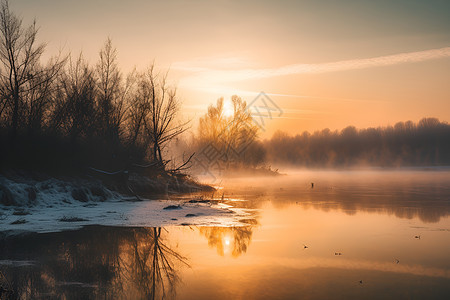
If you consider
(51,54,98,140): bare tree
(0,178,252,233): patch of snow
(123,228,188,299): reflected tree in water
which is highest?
(51,54,98,140): bare tree

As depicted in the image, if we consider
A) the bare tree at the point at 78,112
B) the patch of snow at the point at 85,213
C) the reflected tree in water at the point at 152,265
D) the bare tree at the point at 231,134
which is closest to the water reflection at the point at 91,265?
the reflected tree in water at the point at 152,265

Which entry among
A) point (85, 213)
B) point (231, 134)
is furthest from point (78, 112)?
point (231, 134)

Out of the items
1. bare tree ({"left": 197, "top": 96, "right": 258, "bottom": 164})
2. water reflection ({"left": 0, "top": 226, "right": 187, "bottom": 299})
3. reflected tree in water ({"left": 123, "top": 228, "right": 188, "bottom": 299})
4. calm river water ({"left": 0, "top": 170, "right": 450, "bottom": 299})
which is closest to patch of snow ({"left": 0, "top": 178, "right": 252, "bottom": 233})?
calm river water ({"left": 0, "top": 170, "right": 450, "bottom": 299})

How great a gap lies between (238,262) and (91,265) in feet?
11.8

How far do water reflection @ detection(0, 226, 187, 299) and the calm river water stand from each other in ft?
0.07

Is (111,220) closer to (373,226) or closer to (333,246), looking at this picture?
(333,246)

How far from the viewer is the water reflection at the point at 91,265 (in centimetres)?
789

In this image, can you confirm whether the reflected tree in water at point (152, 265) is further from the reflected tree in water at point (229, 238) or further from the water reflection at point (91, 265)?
the reflected tree in water at point (229, 238)

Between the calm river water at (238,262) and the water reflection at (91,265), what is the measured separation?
21 millimetres

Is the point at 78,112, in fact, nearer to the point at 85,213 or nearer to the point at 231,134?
the point at 85,213

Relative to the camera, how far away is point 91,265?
977 cm

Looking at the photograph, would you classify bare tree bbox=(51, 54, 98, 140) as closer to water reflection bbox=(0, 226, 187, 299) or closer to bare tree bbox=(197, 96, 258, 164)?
water reflection bbox=(0, 226, 187, 299)

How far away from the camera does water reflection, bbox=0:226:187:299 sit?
7.89m

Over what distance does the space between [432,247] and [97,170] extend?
67.6 feet
